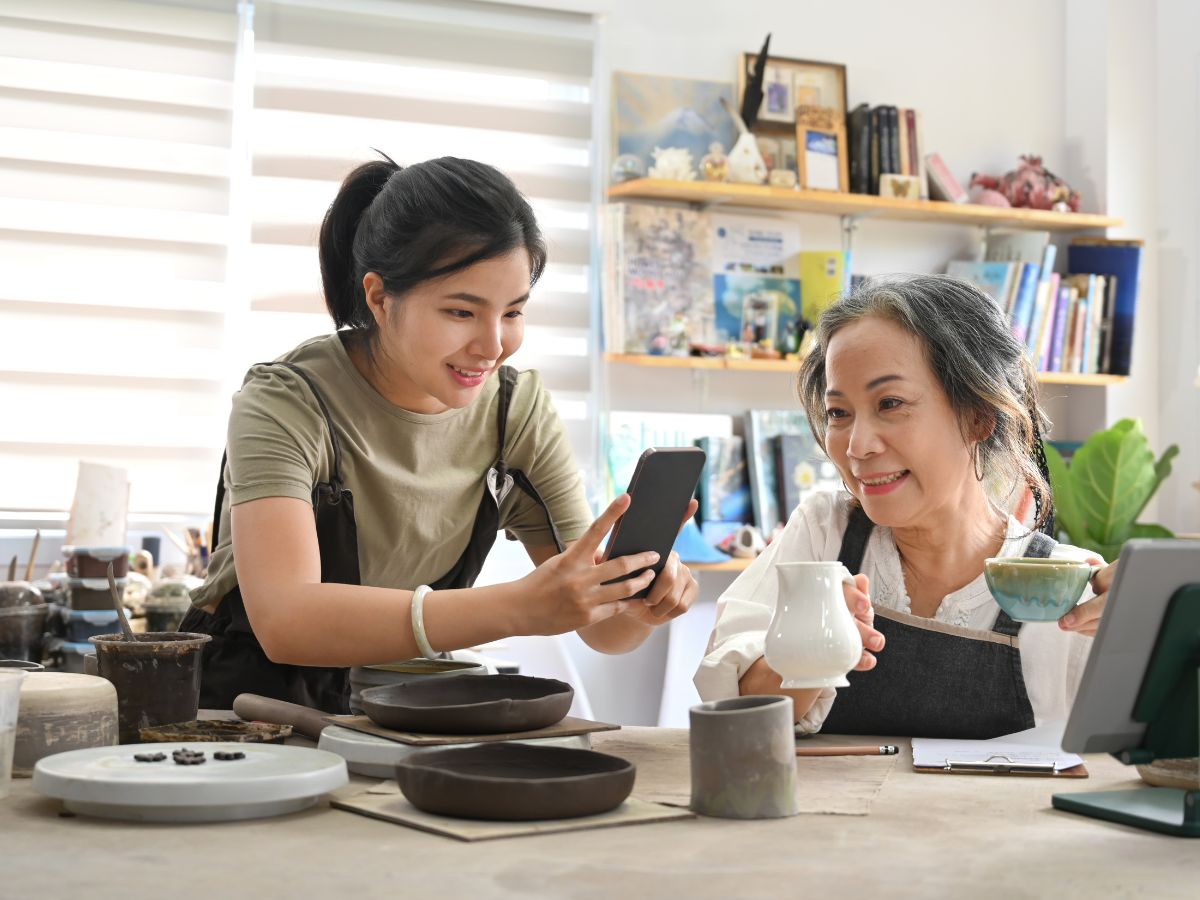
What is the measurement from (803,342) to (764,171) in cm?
54

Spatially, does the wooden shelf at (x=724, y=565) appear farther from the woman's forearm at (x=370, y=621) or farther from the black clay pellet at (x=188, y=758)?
the black clay pellet at (x=188, y=758)

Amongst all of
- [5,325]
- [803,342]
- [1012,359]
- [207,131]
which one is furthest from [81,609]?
[803,342]

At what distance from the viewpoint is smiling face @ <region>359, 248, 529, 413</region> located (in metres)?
1.92

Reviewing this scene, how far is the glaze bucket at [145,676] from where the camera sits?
4.91ft

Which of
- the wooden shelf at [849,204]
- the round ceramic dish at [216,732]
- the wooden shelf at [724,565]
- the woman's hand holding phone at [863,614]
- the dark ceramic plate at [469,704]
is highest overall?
the wooden shelf at [849,204]

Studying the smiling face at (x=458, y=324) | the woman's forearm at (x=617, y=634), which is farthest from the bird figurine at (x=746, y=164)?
the woman's forearm at (x=617, y=634)

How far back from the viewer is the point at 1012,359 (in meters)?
1.98

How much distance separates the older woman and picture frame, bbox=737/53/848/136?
2350 millimetres

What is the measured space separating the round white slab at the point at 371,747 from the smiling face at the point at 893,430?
646mm

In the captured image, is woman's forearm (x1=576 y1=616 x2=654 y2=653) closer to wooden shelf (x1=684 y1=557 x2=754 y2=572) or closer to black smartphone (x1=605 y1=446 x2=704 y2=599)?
black smartphone (x1=605 y1=446 x2=704 y2=599)

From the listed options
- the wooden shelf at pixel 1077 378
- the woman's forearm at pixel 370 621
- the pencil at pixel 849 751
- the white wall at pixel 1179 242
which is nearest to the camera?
the pencil at pixel 849 751

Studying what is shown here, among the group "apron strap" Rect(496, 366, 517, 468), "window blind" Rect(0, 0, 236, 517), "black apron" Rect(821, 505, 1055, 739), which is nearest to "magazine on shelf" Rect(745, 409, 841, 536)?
"window blind" Rect(0, 0, 236, 517)

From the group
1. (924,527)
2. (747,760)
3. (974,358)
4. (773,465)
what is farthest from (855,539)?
(773,465)

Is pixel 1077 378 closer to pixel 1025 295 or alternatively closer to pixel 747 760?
pixel 1025 295
